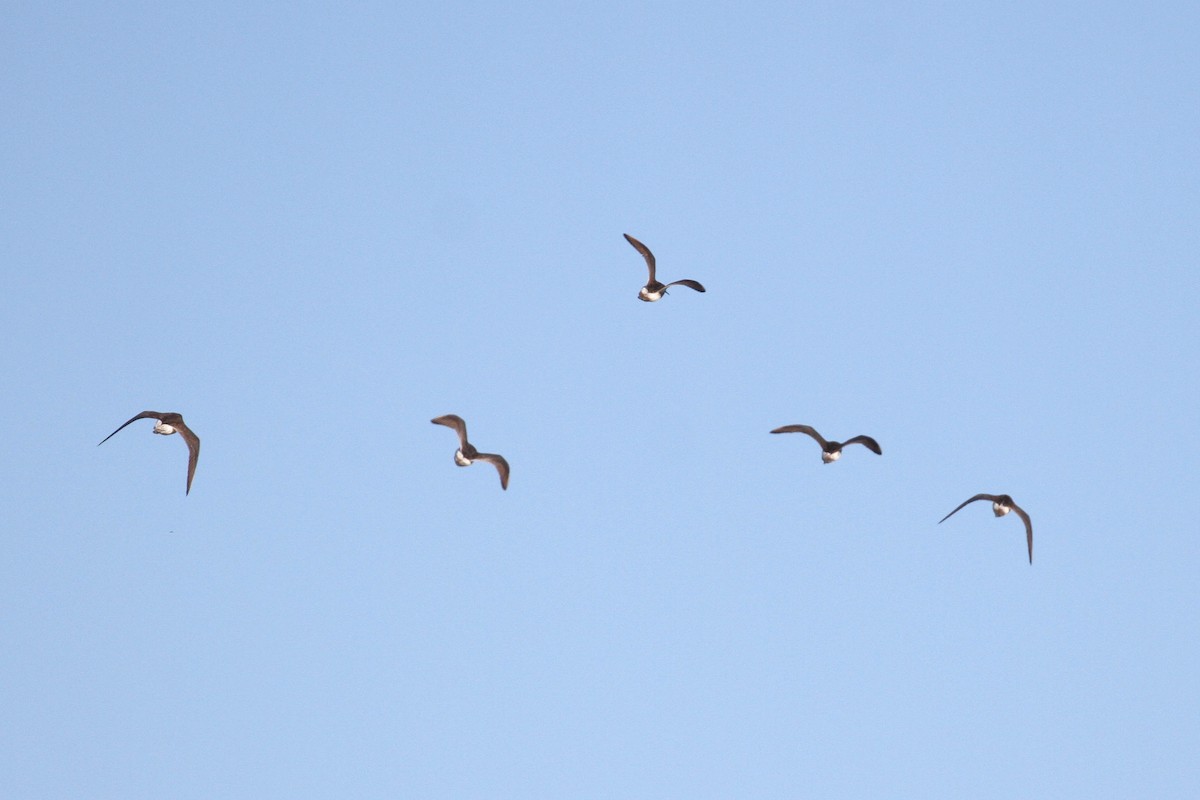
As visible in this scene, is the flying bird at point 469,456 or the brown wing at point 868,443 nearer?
the flying bird at point 469,456

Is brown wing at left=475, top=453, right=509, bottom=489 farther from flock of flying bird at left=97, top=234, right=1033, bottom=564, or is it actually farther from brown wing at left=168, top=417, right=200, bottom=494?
brown wing at left=168, top=417, right=200, bottom=494

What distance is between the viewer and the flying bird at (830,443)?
39062 mm

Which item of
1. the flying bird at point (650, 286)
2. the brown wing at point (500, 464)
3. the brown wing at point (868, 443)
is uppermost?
the flying bird at point (650, 286)

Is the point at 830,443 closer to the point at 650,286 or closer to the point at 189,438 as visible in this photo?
the point at 650,286

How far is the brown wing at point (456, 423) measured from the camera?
34719mm

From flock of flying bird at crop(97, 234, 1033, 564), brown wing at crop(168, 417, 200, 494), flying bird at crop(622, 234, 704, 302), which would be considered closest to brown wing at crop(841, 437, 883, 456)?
flock of flying bird at crop(97, 234, 1033, 564)

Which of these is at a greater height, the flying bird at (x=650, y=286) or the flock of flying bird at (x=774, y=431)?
the flying bird at (x=650, y=286)

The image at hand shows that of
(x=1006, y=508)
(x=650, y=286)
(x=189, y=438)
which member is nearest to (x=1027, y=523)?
(x=1006, y=508)

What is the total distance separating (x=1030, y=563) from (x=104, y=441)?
23.3m

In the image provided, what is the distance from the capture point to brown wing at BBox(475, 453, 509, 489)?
3636 centimetres

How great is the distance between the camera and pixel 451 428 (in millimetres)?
35625

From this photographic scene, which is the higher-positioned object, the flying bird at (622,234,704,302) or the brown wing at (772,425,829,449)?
the flying bird at (622,234,704,302)

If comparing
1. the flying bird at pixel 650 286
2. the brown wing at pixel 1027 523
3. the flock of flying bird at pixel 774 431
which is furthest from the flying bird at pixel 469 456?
the brown wing at pixel 1027 523

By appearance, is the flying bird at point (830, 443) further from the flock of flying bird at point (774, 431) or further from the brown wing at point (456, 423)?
the brown wing at point (456, 423)
